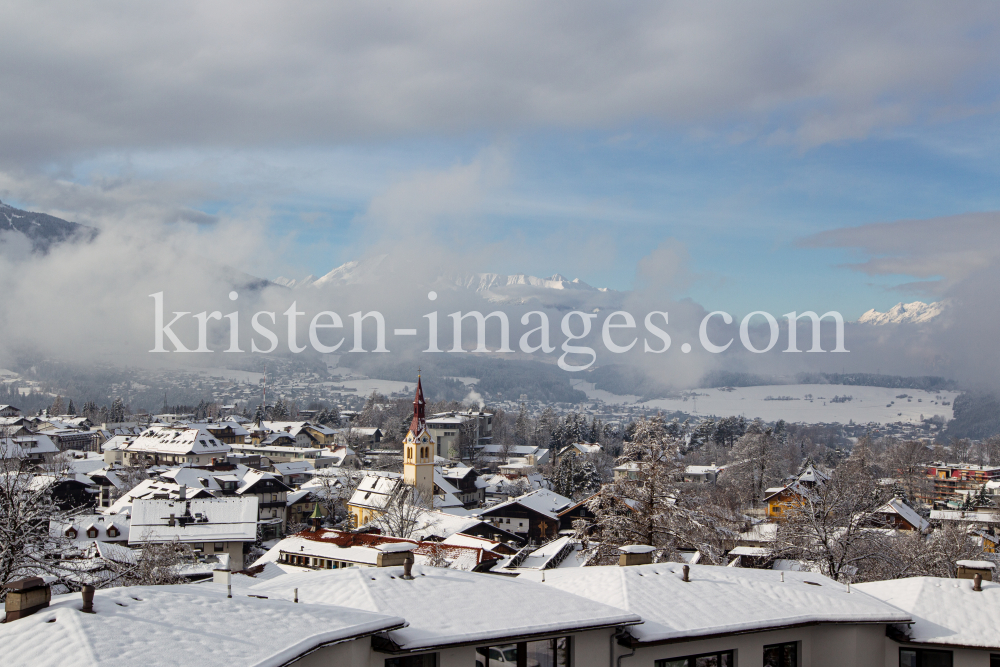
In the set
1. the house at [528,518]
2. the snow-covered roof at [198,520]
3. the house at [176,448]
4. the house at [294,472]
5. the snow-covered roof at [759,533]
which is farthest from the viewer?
the house at [176,448]

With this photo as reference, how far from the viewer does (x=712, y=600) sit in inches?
410

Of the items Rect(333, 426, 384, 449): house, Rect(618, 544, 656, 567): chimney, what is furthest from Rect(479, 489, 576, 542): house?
Rect(333, 426, 384, 449): house

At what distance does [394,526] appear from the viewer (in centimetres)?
4588

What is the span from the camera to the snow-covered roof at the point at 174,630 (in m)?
6.18

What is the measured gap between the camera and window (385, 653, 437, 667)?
26.3 ft

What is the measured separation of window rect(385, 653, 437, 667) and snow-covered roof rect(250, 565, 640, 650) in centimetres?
25

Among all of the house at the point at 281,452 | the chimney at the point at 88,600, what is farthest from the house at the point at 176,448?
the chimney at the point at 88,600

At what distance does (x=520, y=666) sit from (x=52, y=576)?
10.4m

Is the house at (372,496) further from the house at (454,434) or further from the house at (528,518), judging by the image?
the house at (454,434)

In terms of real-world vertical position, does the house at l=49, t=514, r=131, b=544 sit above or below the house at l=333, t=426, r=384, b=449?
above

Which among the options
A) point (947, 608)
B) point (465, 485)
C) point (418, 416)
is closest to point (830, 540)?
point (947, 608)

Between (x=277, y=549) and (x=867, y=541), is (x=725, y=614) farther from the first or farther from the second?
(x=277, y=549)

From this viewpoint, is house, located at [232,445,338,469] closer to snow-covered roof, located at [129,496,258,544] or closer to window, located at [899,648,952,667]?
snow-covered roof, located at [129,496,258,544]

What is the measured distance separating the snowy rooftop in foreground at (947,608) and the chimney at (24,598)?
403 inches
